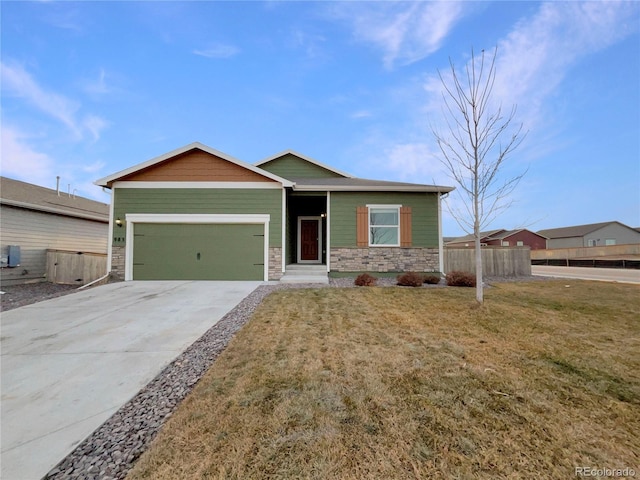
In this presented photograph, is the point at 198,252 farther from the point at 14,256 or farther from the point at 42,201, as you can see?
the point at 42,201

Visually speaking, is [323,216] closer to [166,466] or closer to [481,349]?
A: [481,349]

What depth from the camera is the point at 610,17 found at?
7719 millimetres

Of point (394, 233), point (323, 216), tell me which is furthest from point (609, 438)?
point (323, 216)

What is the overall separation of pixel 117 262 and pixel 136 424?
908 cm

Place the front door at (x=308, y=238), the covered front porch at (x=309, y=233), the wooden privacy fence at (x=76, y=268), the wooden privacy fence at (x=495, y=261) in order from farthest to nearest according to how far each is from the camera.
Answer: the front door at (x=308, y=238) < the covered front porch at (x=309, y=233) < the wooden privacy fence at (x=495, y=261) < the wooden privacy fence at (x=76, y=268)

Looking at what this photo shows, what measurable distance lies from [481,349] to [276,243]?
23.5 feet

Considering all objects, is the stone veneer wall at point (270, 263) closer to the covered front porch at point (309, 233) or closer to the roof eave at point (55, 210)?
the covered front porch at point (309, 233)

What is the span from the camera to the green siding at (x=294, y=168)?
13078 millimetres

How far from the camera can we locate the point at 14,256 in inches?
382

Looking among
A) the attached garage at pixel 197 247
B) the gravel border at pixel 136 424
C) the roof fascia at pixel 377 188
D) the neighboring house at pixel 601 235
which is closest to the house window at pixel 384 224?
the roof fascia at pixel 377 188

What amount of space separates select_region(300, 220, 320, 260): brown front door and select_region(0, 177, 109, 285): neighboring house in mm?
10189

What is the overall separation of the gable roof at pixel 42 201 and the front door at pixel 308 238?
10132mm

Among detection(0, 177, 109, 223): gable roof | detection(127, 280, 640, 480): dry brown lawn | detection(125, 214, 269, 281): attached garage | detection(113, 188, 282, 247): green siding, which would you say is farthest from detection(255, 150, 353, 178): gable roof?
detection(127, 280, 640, 480): dry brown lawn

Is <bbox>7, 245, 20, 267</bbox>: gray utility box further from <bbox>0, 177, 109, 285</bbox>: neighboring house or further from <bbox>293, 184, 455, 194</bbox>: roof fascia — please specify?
<bbox>293, 184, 455, 194</bbox>: roof fascia
